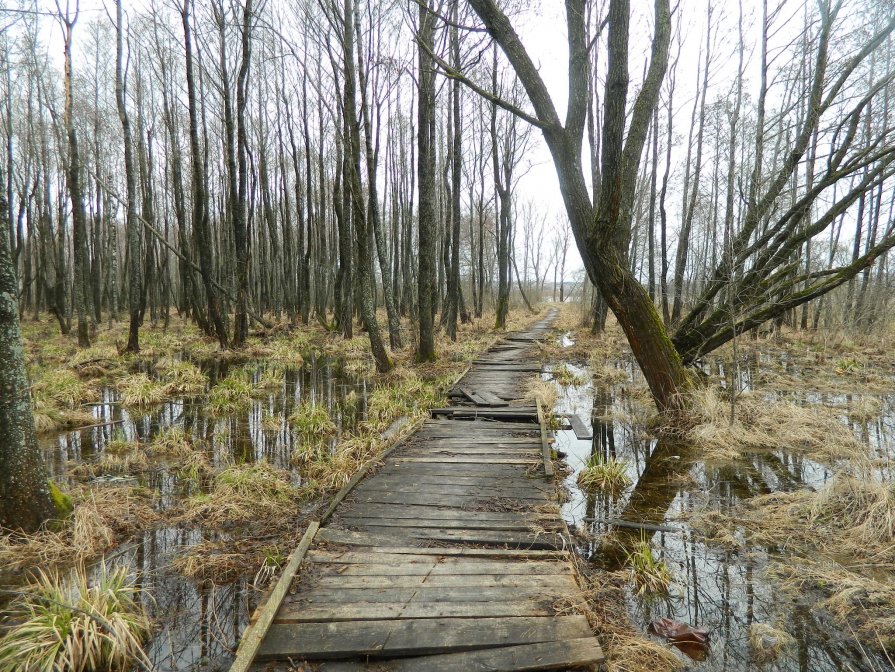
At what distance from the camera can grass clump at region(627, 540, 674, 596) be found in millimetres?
3209

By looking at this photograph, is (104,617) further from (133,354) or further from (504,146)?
(504,146)

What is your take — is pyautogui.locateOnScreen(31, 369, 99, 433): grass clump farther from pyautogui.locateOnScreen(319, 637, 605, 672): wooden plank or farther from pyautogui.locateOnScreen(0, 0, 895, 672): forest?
pyautogui.locateOnScreen(319, 637, 605, 672): wooden plank

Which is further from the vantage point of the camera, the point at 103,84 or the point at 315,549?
the point at 103,84

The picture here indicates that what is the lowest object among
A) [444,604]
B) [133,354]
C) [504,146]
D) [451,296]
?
[444,604]

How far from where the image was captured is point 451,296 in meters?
17.6

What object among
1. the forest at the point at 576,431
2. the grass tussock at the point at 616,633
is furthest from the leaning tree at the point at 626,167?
the grass tussock at the point at 616,633

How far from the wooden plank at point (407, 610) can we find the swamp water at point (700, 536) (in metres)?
0.71

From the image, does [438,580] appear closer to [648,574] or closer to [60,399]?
[648,574]

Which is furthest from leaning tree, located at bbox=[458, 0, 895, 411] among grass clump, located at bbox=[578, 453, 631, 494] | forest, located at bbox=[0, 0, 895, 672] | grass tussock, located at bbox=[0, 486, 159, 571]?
grass tussock, located at bbox=[0, 486, 159, 571]

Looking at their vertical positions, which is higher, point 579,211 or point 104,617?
point 579,211

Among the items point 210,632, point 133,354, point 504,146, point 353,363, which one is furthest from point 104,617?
point 504,146

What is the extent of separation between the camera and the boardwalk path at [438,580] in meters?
2.39

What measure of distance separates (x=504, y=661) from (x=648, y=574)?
57.9 inches

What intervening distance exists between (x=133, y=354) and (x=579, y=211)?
1273 cm
